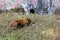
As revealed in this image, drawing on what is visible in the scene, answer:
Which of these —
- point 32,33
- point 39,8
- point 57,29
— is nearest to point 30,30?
point 32,33

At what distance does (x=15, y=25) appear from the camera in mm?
5484

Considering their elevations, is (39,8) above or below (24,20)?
below

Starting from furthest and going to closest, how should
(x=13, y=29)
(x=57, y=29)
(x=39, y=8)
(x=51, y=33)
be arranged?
(x=39, y=8), (x=13, y=29), (x=57, y=29), (x=51, y=33)

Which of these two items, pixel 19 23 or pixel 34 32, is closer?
pixel 34 32

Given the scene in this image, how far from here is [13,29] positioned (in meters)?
5.44

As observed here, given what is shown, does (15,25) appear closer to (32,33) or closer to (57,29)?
(32,33)

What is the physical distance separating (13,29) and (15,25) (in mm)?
116

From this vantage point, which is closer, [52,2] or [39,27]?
Answer: [39,27]

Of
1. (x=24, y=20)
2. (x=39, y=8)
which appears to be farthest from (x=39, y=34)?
(x=39, y=8)

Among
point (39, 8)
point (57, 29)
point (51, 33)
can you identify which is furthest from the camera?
point (39, 8)

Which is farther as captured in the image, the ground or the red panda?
the red panda

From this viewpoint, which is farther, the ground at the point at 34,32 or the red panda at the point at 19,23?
the red panda at the point at 19,23

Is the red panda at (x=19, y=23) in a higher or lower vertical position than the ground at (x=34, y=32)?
higher

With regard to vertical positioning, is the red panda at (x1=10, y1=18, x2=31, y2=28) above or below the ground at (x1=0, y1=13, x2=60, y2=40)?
above
